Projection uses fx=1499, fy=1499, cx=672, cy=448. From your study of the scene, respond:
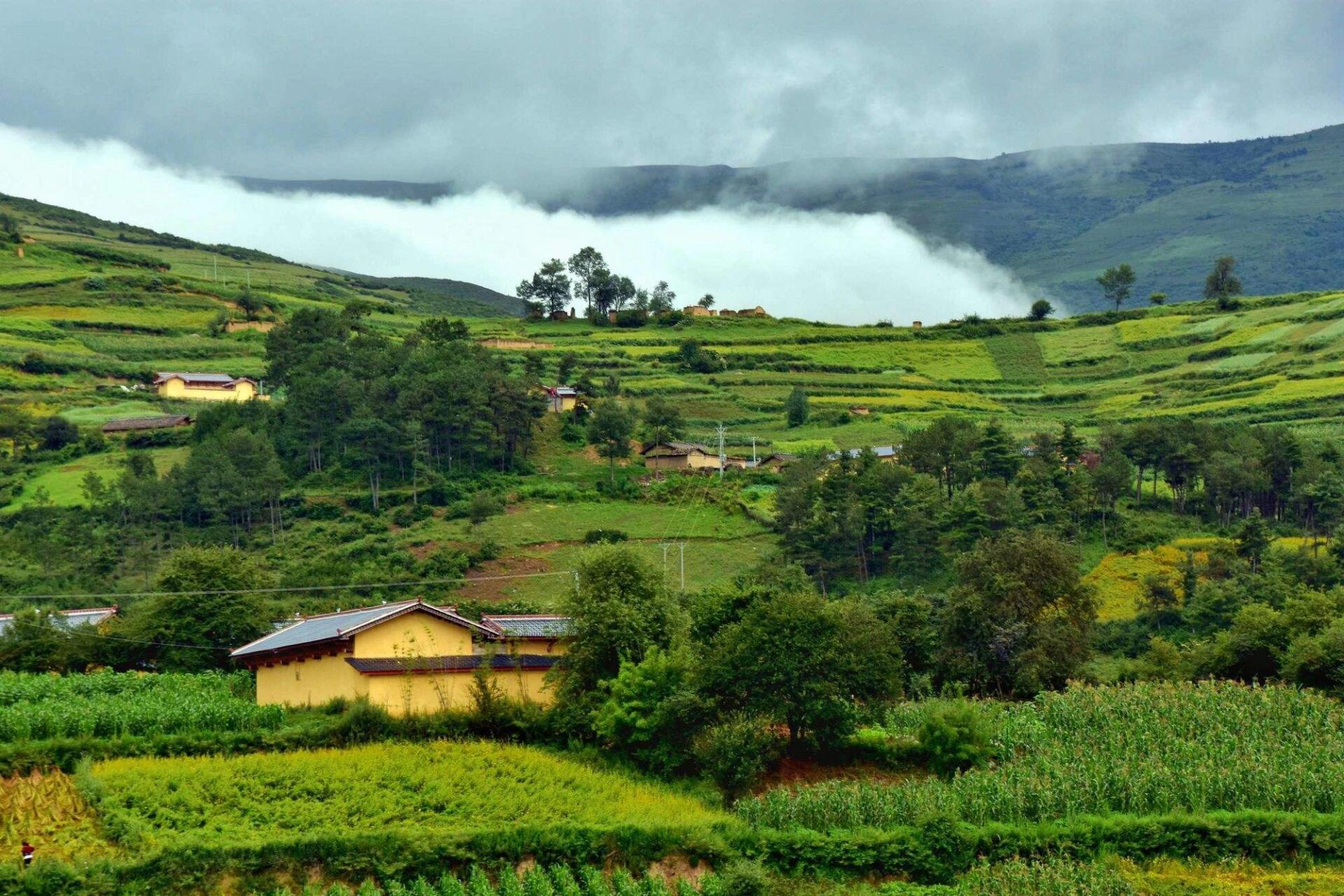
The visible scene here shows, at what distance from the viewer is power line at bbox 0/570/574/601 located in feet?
161

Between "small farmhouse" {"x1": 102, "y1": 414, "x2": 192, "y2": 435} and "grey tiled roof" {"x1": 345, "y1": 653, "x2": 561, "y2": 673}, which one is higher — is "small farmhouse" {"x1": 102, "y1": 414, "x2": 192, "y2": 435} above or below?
above

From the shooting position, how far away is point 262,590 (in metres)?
50.4

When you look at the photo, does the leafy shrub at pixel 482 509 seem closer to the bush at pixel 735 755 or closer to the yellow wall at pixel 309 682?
the yellow wall at pixel 309 682

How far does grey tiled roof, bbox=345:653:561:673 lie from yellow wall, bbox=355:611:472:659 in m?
0.28

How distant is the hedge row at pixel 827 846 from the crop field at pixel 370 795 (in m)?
0.48

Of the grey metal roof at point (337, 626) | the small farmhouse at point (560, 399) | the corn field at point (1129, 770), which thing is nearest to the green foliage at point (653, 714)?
the corn field at point (1129, 770)

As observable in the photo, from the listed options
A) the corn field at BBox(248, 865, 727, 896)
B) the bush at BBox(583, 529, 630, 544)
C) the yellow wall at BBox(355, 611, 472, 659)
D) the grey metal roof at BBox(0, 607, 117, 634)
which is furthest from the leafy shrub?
the corn field at BBox(248, 865, 727, 896)

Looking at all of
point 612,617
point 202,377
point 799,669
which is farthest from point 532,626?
point 202,377

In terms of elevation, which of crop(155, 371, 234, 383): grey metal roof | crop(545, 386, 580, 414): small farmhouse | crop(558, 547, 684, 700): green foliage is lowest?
crop(558, 547, 684, 700): green foliage

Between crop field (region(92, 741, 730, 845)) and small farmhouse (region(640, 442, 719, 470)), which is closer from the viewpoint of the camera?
crop field (region(92, 741, 730, 845))

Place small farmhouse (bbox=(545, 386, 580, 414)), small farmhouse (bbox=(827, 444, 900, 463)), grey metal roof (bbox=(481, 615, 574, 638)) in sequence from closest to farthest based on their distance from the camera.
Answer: grey metal roof (bbox=(481, 615, 574, 638)) < small farmhouse (bbox=(827, 444, 900, 463)) < small farmhouse (bbox=(545, 386, 580, 414))

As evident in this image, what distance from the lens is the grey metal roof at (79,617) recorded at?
47.9 metres

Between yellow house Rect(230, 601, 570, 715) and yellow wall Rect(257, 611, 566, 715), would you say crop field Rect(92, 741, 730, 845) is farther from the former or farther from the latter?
yellow house Rect(230, 601, 570, 715)

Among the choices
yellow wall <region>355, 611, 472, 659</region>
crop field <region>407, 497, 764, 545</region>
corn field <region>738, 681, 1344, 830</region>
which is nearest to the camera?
corn field <region>738, 681, 1344, 830</region>
